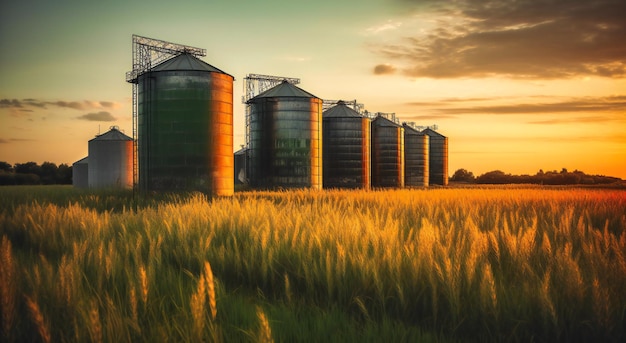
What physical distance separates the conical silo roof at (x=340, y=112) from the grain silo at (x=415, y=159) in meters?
15.0

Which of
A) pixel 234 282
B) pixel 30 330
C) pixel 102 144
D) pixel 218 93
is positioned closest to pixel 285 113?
pixel 218 93

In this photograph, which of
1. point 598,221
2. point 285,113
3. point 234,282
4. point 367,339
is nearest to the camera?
A: point 367,339

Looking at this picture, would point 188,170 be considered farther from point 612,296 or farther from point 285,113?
point 612,296

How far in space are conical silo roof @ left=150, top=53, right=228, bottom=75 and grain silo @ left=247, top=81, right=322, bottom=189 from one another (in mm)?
6599

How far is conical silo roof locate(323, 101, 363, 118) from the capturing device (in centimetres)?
3484

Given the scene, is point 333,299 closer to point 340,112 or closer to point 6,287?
point 6,287

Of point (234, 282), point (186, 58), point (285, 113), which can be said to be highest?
point (186, 58)

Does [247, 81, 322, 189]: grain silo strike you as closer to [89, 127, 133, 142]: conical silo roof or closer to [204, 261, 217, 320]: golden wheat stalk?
[89, 127, 133, 142]: conical silo roof

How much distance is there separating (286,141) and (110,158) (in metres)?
18.2

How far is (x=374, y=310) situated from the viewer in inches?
160

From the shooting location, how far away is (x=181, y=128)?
2142cm

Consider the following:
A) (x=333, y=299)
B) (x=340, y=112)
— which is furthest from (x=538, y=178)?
(x=333, y=299)

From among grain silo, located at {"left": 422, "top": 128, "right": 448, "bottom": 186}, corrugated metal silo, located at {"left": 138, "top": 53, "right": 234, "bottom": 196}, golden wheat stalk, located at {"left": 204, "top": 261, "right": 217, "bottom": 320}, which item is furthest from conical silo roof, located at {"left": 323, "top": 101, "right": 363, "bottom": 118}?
golden wheat stalk, located at {"left": 204, "top": 261, "right": 217, "bottom": 320}

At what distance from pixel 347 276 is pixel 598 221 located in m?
7.24
